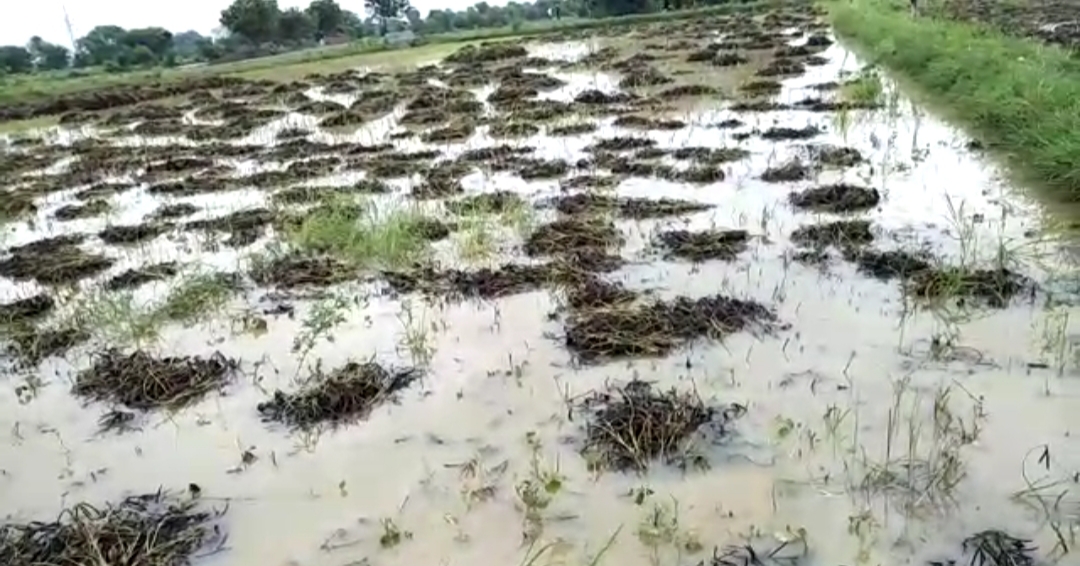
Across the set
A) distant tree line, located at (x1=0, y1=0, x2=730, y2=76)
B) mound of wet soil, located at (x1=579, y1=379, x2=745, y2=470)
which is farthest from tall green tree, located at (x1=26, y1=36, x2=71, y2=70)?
mound of wet soil, located at (x1=579, y1=379, x2=745, y2=470)

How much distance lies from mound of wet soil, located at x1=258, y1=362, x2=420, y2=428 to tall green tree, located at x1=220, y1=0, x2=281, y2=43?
112ft

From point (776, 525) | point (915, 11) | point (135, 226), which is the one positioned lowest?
point (776, 525)

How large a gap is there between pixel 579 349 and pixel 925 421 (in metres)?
1.93

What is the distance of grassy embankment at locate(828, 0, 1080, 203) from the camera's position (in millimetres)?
7648

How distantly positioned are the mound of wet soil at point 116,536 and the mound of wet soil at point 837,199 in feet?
17.7

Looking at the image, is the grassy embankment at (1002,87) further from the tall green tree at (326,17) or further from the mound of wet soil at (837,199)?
the tall green tree at (326,17)

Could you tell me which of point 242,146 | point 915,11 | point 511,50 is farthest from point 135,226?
point 915,11

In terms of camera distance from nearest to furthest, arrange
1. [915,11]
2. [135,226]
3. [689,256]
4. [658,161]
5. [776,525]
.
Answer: [776,525]
[689,256]
[135,226]
[658,161]
[915,11]

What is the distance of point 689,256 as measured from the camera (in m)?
6.64

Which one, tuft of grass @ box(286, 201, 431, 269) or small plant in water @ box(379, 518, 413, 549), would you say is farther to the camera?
tuft of grass @ box(286, 201, 431, 269)

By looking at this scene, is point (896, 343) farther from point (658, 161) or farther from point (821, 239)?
point (658, 161)

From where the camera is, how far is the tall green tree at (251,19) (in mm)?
35594

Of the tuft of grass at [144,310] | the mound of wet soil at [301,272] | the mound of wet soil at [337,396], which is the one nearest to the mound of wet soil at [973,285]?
the mound of wet soil at [337,396]

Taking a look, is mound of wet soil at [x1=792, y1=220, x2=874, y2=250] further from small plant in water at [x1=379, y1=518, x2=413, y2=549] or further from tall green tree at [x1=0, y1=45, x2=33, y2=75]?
tall green tree at [x1=0, y1=45, x2=33, y2=75]
